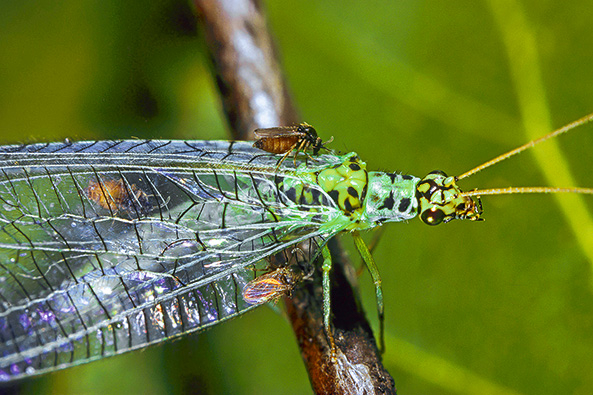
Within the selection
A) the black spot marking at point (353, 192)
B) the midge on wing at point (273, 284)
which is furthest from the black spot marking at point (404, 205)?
the midge on wing at point (273, 284)

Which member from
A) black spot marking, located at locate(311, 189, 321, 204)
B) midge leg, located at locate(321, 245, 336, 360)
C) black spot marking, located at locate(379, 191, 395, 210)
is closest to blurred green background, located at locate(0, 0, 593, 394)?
black spot marking, located at locate(379, 191, 395, 210)

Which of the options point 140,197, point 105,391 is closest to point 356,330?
point 140,197

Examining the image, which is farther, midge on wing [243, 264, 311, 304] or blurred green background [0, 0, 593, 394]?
blurred green background [0, 0, 593, 394]

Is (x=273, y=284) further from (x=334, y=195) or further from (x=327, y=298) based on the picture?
(x=334, y=195)

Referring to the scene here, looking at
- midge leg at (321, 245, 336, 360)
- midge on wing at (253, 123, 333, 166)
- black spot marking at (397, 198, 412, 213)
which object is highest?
midge on wing at (253, 123, 333, 166)

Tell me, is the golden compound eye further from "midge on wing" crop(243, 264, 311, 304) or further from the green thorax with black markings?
"midge on wing" crop(243, 264, 311, 304)

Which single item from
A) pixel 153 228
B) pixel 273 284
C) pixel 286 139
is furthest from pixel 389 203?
pixel 153 228

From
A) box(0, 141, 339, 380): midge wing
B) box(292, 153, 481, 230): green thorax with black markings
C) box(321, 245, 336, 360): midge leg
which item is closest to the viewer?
box(321, 245, 336, 360): midge leg
